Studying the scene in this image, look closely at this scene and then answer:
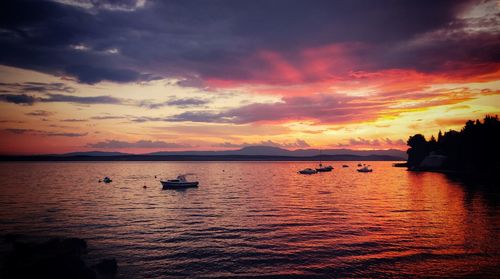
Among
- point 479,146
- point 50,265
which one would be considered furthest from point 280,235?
point 479,146

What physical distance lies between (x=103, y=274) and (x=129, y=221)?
20402mm

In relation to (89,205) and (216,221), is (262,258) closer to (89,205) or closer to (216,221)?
(216,221)

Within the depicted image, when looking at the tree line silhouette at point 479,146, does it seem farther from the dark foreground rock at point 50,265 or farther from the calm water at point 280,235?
the dark foreground rock at point 50,265

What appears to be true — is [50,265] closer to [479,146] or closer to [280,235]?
[280,235]

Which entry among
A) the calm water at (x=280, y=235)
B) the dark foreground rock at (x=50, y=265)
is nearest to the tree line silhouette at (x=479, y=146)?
the calm water at (x=280, y=235)

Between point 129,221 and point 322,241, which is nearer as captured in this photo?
point 322,241

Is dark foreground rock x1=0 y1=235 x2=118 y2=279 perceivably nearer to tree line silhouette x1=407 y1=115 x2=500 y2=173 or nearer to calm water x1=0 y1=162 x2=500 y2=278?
calm water x1=0 y1=162 x2=500 y2=278

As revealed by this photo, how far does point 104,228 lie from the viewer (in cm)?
3772

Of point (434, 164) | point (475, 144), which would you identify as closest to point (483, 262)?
point (475, 144)

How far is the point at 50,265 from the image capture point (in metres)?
20.7

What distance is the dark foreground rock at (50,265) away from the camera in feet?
67.1

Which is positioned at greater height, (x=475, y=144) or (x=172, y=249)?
(x=475, y=144)

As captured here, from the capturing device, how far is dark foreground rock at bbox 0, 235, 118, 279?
805 inches

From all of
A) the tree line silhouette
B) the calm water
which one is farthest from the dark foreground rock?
the tree line silhouette
